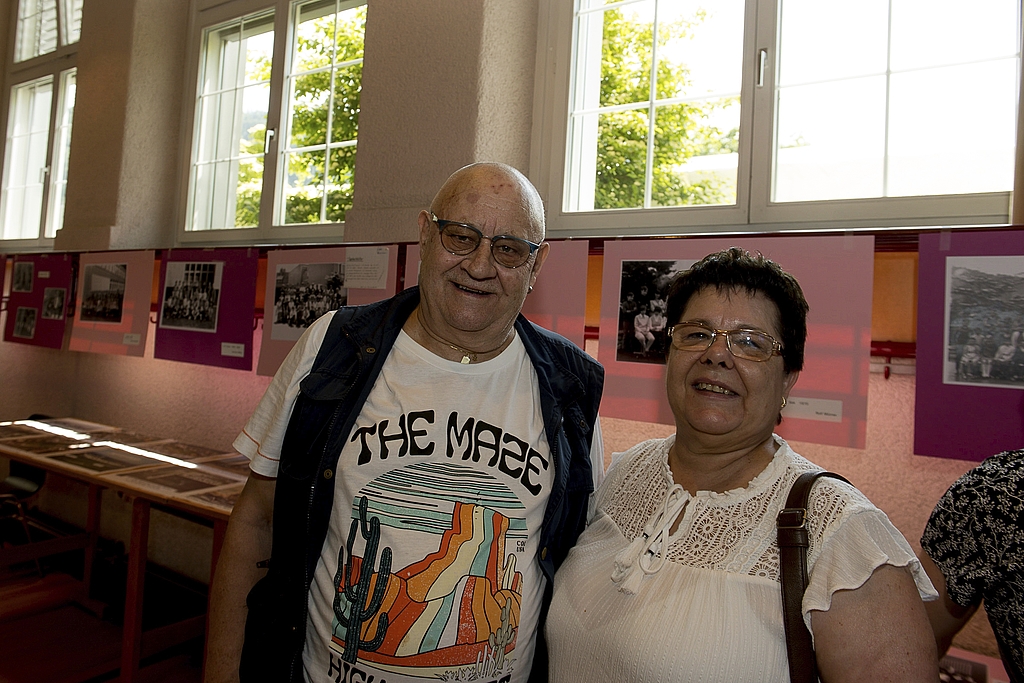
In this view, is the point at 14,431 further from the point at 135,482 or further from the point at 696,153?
the point at 696,153

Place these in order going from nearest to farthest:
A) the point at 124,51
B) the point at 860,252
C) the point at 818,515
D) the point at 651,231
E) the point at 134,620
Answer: the point at 818,515, the point at 860,252, the point at 651,231, the point at 134,620, the point at 124,51

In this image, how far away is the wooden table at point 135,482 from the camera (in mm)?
2430

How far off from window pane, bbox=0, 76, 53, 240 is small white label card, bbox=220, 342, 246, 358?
3051mm

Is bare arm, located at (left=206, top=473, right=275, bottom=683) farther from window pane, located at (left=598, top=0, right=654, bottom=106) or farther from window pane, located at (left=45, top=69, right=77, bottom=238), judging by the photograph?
window pane, located at (left=45, top=69, right=77, bottom=238)

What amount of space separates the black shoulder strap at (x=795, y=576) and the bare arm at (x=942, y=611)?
34 cm

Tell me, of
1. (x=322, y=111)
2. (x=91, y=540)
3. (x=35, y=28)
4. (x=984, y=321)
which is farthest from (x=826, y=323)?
(x=35, y=28)

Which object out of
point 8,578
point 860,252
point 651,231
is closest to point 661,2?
point 651,231

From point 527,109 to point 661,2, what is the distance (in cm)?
64

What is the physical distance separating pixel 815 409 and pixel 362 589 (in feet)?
4.08

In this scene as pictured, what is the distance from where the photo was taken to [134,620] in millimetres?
2561

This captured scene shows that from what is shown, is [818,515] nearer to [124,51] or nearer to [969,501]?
[969,501]

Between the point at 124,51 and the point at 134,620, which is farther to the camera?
the point at 124,51

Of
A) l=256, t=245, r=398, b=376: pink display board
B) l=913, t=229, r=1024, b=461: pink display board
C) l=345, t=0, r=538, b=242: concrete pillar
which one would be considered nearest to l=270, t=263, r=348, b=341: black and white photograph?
l=256, t=245, r=398, b=376: pink display board

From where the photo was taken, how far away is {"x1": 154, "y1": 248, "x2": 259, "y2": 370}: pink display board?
299 centimetres
